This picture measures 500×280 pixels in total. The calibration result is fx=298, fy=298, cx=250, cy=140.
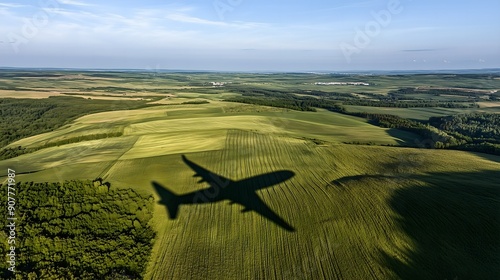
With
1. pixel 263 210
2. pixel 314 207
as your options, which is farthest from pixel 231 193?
pixel 314 207

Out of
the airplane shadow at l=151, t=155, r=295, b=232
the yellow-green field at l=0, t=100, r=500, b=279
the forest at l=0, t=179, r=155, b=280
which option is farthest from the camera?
the airplane shadow at l=151, t=155, r=295, b=232

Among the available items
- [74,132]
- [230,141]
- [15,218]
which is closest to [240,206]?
[15,218]

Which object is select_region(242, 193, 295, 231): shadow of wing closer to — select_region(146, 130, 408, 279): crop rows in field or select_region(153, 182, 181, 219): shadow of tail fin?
select_region(146, 130, 408, 279): crop rows in field

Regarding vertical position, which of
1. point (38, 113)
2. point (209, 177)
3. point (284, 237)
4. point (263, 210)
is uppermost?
point (209, 177)

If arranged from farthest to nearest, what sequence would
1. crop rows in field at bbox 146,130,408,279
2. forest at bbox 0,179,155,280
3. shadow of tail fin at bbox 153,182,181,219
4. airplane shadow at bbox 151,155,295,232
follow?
shadow of tail fin at bbox 153,182,181,219 → airplane shadow at bbox 151,155,295,232 → crop rows in field at bbox 146,130,408,279 → forest at bbox 0,179,155,280

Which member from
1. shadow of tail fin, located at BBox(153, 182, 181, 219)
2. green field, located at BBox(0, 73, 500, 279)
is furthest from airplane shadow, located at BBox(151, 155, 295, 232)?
green field, located at BBox(0, 73, 500, 279)

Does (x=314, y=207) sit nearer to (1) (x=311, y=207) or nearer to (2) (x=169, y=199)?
(1) (x=311, y=207)

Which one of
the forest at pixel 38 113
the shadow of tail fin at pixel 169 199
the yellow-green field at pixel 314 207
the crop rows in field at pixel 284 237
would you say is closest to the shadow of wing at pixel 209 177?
the yellow-green field at pixel 314 207
